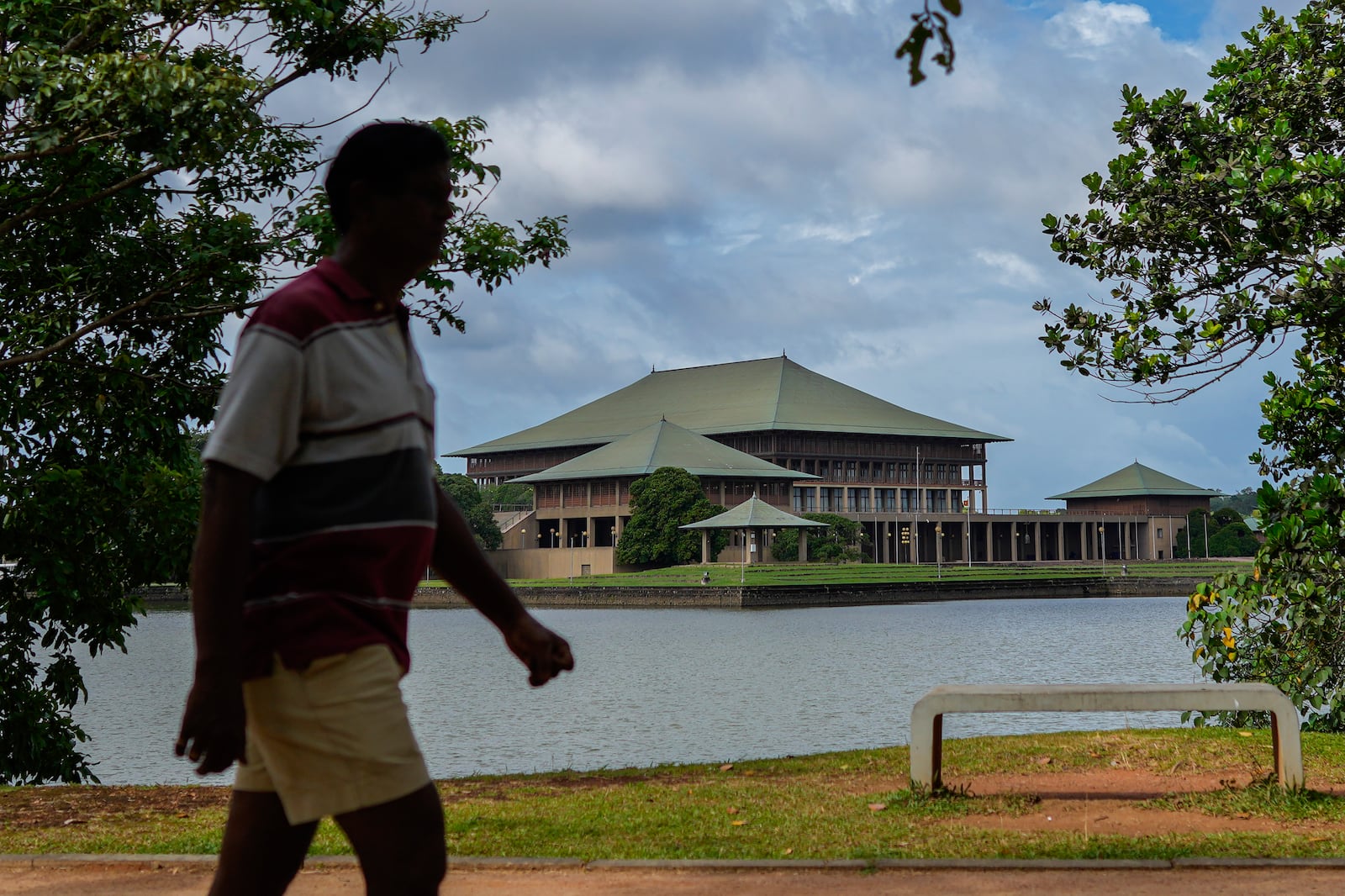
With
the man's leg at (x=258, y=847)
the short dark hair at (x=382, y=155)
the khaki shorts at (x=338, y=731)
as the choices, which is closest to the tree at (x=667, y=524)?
the man's leg at (x=258, y=847)

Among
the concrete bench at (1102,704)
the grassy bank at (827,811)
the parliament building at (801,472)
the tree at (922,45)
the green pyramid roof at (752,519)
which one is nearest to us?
the tree at (922,45)

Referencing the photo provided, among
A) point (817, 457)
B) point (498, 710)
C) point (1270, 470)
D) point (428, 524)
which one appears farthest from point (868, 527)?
point (428, 524)

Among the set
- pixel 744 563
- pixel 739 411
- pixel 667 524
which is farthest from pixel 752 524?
pixel 739 411

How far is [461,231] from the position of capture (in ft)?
32.8

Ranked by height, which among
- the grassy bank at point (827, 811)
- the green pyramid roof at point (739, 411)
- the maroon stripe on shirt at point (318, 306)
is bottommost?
the grassy bank at point (827, 811)

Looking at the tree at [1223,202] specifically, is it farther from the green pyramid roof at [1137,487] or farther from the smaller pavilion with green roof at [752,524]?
the green pyramid roof at [1137,487]

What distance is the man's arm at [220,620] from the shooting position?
225 cm

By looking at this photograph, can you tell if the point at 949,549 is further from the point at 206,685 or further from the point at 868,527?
the point at 206,685

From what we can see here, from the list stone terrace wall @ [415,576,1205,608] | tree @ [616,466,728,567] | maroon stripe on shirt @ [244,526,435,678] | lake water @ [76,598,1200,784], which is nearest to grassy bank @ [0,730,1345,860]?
maroon stripe on shirt @ [244,526,435,678]

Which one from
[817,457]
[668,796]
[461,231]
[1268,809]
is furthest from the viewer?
[817,457]

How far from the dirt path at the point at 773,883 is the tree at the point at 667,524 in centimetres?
6769

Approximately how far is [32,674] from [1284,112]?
10.6m

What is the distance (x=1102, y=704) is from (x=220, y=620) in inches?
238

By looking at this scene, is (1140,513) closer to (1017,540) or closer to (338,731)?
(1017,540)
